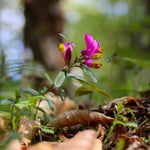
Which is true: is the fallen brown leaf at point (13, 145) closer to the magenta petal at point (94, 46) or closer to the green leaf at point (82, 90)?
the green leaf at point (82, 90)

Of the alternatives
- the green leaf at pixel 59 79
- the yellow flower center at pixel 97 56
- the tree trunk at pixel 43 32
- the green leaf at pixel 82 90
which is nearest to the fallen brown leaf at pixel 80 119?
the green leaf at pixel 82 90

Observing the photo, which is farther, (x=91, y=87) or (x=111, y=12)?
(x=111, y=12)

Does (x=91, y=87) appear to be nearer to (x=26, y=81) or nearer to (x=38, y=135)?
(x=38, y=135)

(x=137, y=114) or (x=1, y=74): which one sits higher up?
(x=1, y=74)

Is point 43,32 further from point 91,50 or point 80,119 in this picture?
point 80,119

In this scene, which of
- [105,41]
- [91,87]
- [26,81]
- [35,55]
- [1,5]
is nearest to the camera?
[91,87]

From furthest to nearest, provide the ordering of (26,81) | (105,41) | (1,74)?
(105,41), (26,81), (1,74)

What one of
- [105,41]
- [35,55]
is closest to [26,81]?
[35,55]

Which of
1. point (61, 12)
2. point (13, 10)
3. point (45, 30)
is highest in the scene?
A: point (13, 10)
